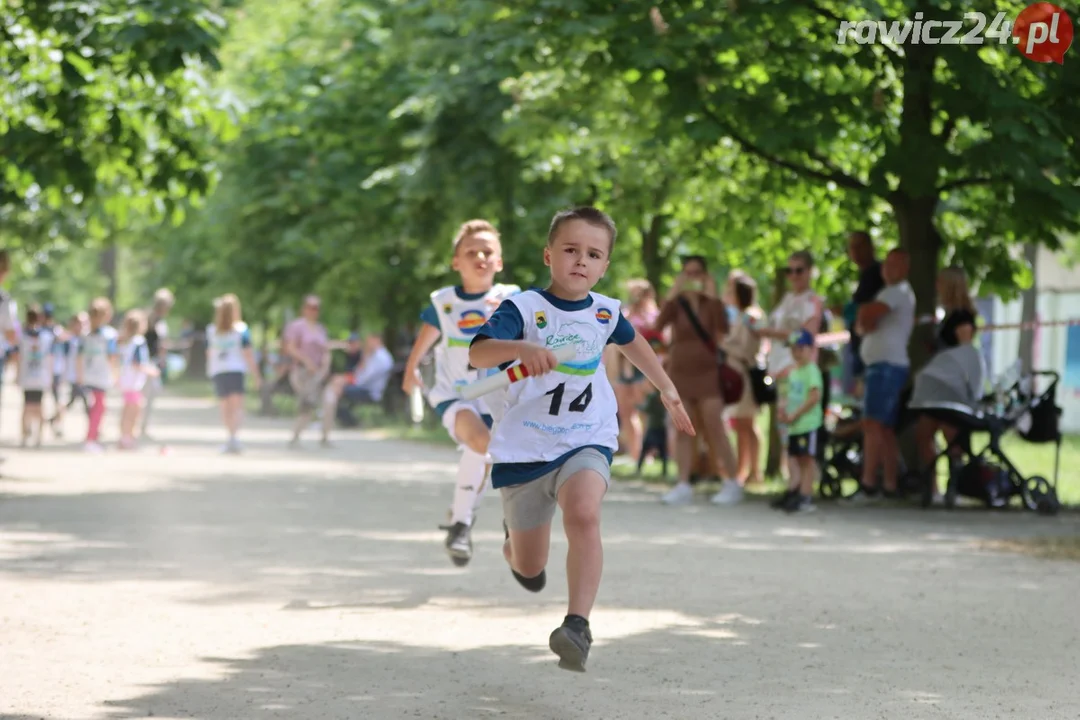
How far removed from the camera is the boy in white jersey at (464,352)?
10.7m

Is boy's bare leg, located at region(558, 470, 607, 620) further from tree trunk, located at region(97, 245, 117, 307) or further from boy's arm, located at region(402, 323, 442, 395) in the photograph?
tree trunk, located at region(97, 245, 117, 307)

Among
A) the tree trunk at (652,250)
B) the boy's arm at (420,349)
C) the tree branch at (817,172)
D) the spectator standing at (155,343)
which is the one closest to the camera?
the boy's arm at (420,349)

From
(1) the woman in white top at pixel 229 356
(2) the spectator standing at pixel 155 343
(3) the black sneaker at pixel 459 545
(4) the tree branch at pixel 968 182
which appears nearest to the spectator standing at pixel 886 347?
(4) the tree branch at pixel 968 182

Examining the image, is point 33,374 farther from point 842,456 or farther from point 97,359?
point 842,456

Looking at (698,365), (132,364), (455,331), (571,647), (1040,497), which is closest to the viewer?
(571,647)

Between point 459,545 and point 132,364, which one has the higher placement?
point 132,364

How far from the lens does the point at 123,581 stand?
10258mm

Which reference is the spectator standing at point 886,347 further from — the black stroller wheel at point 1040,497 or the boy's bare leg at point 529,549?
the boy's bare leg at point 529,549

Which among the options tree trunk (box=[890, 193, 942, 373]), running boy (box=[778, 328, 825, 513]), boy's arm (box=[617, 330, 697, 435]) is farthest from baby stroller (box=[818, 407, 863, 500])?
boy's arm (box=[617, 330, 697, 435])

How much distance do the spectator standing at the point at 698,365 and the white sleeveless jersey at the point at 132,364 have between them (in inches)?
375

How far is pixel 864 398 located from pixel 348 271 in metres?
18.2

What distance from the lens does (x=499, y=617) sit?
9.09m

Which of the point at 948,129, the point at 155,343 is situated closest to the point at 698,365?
the point at 948,129

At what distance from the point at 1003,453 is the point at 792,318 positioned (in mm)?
2065
